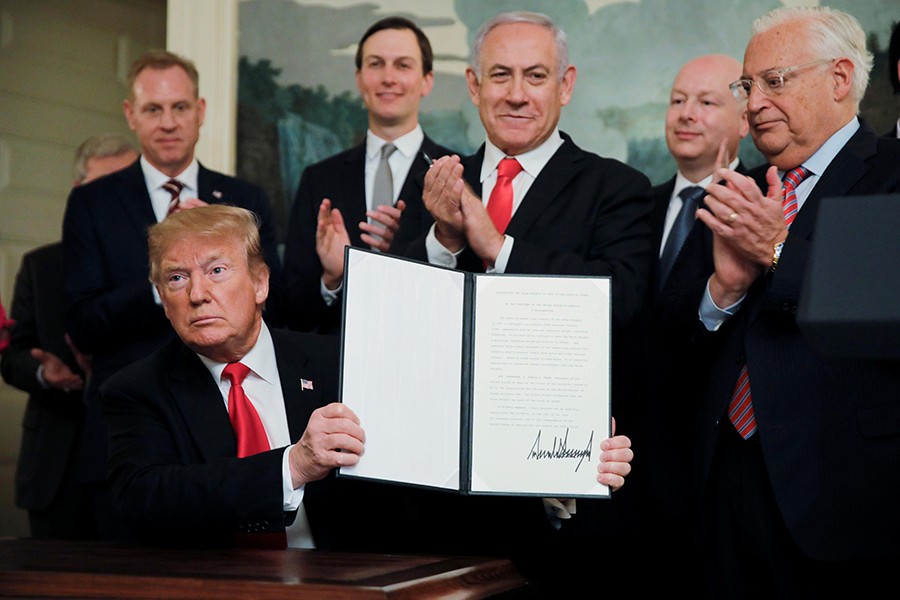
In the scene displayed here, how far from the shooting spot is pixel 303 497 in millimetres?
2740

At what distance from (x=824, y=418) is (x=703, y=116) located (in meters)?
1.97

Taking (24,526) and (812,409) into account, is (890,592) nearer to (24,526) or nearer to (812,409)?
(812,409)

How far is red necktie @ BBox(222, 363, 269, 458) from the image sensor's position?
9.06 ft

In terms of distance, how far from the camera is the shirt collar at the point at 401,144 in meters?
4.48

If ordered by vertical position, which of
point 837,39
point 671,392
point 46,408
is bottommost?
point 46,408

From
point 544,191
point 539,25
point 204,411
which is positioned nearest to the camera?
point 204,411

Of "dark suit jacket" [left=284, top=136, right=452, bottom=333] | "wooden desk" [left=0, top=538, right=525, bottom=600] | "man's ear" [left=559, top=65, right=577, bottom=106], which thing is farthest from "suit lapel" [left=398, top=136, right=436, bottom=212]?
"wooden desk" [left=0, top=538, right=525, bottom=600]

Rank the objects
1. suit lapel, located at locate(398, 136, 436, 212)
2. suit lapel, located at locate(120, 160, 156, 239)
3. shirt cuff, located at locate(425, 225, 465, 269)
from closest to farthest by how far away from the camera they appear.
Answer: shirt cuff, located at locate(425, 225, 465, 269) < suit lapel, located at locate(398, 136, 436, 212) < suit lapel, located at locate(120, 160, 156, 239)

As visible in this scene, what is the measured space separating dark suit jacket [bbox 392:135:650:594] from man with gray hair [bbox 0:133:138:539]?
220cm

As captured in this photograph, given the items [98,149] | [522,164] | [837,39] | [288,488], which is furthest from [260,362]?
[98,149]

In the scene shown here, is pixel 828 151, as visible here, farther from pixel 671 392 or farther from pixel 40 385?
pixel 40 385

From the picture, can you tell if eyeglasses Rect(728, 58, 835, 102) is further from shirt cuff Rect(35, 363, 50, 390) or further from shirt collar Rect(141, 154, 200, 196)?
shirt cuff Rect(35, 363, 50, 390)

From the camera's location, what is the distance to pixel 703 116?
4.52 m

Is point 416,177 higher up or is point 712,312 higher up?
point 416,177
